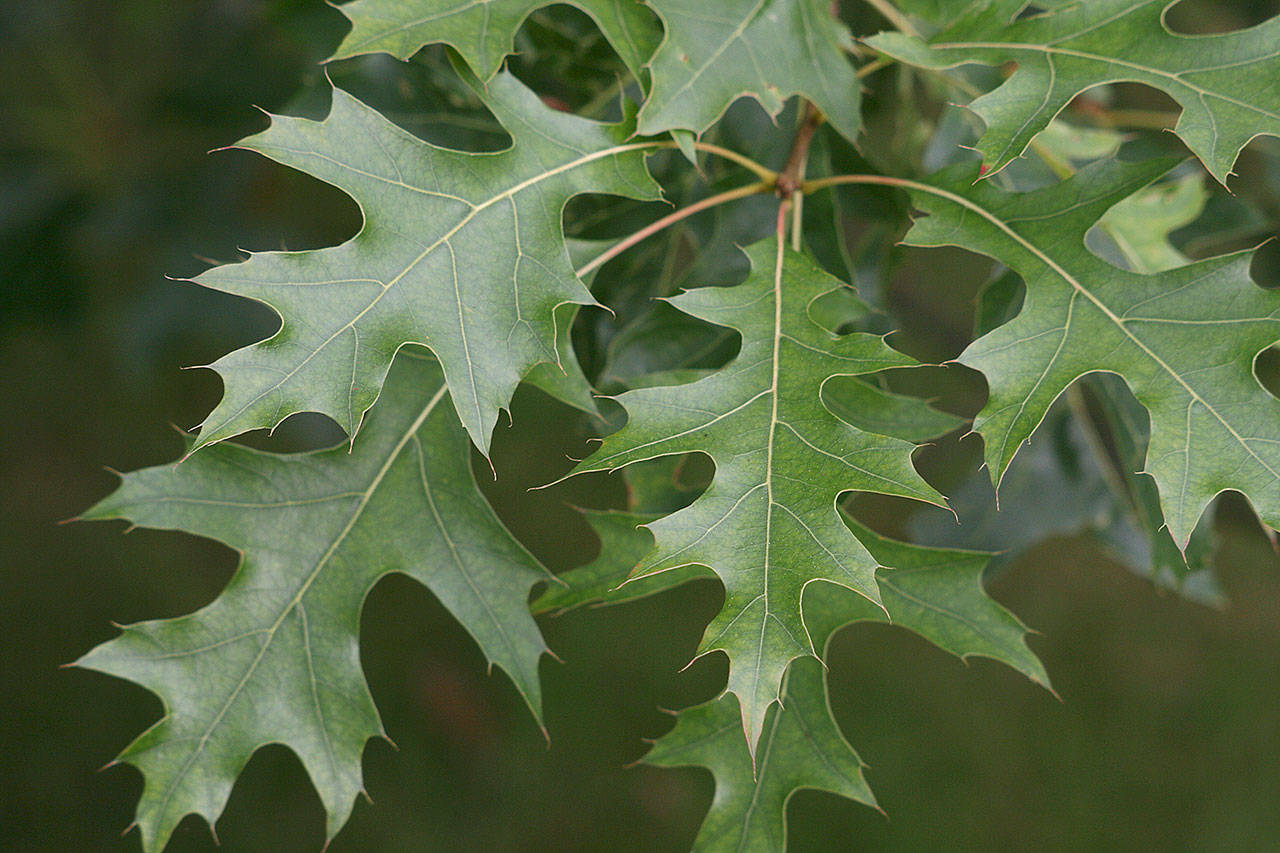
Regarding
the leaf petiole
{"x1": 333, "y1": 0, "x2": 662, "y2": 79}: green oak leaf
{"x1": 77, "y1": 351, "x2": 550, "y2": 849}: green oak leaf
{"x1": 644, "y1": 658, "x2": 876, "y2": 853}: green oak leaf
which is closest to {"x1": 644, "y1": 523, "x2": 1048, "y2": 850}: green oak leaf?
{"x1": 644, "y1": 658, "x2": 876, "y2": 853}: green oak leaf

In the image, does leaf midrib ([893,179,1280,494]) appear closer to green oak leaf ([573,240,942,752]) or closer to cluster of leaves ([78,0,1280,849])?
cluster of leaves ([78,0,1280,849])

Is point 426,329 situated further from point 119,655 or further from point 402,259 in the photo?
point 119,655

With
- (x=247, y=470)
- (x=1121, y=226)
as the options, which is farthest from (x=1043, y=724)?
(x=247, y=470)

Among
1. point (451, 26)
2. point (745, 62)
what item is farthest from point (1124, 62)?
point (451, 26)

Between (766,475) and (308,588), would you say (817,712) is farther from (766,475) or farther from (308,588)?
(308,588)

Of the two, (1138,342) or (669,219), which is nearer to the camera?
(1138,342)

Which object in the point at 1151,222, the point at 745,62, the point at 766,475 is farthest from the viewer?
the point at 1151,222

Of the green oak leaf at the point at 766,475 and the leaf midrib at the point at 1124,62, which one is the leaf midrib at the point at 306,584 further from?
the leaf midrib at the point at 1124,62
